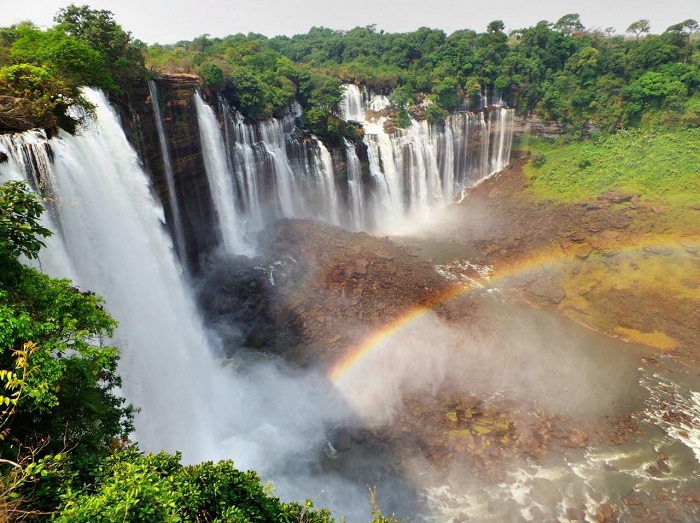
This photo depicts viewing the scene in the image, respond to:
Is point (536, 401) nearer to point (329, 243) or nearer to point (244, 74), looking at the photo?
point (329, 243)

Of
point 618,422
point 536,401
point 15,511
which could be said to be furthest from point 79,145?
point 618,422

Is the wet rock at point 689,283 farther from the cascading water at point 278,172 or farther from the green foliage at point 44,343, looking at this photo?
the green foliage at point 44,343

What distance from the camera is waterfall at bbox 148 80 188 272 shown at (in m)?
20.6

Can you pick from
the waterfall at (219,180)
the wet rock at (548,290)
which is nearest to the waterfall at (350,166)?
the waterfall at (219,180)

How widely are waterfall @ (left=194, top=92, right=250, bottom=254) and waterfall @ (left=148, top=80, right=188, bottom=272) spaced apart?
3.02 m

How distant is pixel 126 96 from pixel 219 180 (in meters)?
7.46

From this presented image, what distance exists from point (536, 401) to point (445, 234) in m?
18.3

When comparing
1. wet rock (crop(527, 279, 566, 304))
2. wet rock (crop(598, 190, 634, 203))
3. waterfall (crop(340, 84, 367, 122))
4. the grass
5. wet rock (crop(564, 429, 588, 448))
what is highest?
waterfall (crop(340, 84, 367, 122))

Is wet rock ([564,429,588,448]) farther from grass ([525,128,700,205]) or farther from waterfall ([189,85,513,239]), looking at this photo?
grass ([525,128,700,205])

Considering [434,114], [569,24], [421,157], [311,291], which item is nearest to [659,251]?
[421,157]

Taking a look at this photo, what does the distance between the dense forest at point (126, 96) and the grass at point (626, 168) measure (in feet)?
7.19

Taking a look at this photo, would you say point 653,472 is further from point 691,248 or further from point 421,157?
point 421,157

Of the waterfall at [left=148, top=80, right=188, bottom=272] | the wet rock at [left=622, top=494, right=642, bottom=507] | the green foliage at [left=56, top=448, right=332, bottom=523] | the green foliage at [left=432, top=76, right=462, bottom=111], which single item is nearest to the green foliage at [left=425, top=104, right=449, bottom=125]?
the green foliage at [left=432, top=76, right=462, bottom=111]

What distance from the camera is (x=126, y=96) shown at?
18.7m
